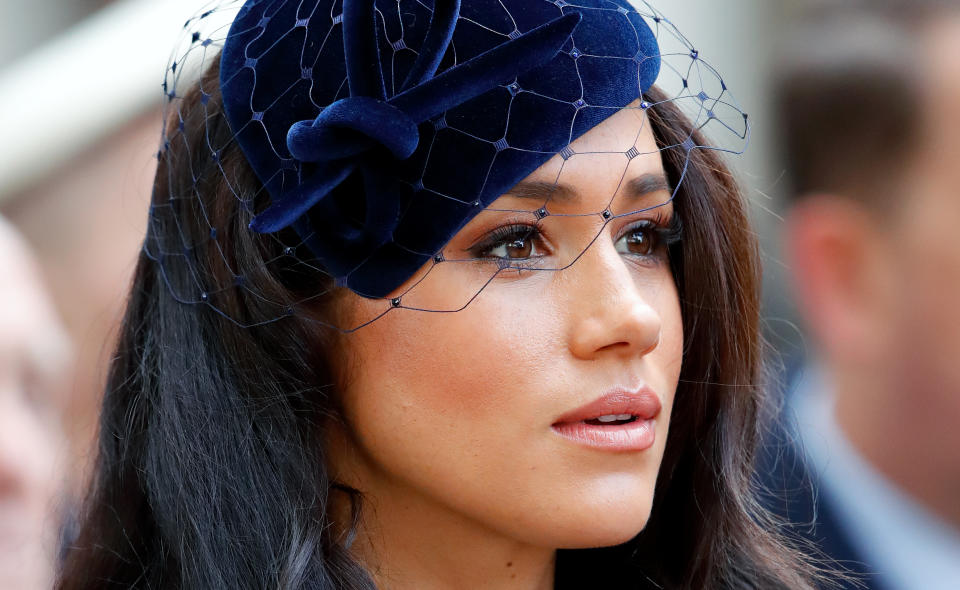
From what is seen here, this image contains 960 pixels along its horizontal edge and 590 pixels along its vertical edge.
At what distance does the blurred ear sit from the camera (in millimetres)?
4145

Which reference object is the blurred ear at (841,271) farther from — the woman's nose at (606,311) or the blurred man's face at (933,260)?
the woman's nose at (606,311)

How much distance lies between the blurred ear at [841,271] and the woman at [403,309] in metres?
1.62

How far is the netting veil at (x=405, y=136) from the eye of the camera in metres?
2.38

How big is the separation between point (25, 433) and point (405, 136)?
1730 millimetres

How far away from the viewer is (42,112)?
435cm

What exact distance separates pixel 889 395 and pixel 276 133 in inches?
97.2

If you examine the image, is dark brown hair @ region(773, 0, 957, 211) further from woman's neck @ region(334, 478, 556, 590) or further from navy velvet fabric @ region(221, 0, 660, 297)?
woman's neck @ region(334, 478, 556, 590)

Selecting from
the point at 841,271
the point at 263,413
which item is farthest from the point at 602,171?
the point at 841,271

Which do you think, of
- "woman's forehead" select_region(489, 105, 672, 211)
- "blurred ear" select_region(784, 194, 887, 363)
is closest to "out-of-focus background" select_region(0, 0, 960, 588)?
"blurred ear" select_region(784, 194, 887, 363)

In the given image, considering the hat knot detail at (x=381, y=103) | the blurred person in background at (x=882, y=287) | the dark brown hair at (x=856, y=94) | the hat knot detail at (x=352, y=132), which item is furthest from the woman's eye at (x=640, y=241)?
the dark brown hair at (x=856, y=94)

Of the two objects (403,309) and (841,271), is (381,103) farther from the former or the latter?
(841,271)

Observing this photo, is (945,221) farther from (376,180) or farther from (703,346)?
(376,180)

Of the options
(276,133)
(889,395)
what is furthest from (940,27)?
(276,133)

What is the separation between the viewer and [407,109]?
7.72ft
